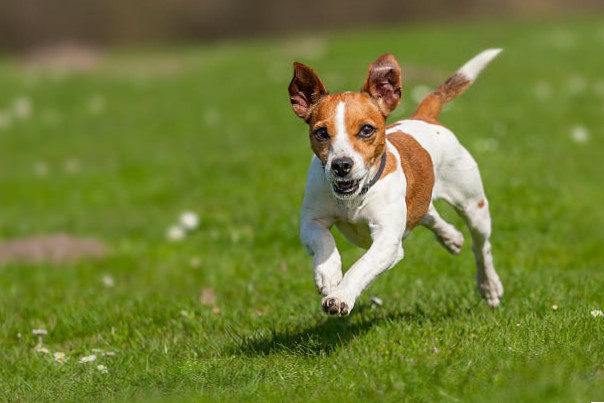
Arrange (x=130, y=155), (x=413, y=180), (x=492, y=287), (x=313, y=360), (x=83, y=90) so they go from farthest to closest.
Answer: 1. (x=83, y=90)
2. (x=130, y=155)
3. (x=492, y=287)
4. (x=413, y=180)
5. (x=313, y=360)

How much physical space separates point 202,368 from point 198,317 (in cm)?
183

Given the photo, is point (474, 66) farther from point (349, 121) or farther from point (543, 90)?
point (543, 90)

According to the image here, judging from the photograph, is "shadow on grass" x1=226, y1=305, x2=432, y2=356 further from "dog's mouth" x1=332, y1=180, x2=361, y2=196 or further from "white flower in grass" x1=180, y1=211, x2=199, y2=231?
"white flower in grass" x1=180, y1=211, x2=199, y2=231

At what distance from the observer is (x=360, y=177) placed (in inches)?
236

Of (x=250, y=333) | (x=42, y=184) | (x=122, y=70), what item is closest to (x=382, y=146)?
(x=250, y=333)

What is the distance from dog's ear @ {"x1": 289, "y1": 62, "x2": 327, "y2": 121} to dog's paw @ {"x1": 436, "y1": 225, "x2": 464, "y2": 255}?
5.96 feet

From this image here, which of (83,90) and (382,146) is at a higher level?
(382,146)

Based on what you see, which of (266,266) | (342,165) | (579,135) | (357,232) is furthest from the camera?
(579,135)

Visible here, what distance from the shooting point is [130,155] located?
18.4m

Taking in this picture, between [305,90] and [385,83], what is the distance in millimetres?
570

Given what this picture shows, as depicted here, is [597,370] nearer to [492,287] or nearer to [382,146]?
[382,146]

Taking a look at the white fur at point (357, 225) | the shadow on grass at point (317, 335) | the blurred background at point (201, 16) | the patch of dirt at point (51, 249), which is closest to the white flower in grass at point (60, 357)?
the shadow on grass at point (317, 335)

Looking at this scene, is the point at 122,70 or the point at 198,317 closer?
the point at 198,317

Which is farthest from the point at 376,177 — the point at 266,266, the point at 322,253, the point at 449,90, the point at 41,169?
the point at 41,169
